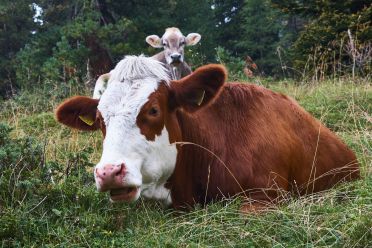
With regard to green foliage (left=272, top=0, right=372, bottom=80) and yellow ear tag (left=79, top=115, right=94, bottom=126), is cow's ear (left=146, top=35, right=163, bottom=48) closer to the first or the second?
green foliage (left=272, top=0, right=372, bottom=80)

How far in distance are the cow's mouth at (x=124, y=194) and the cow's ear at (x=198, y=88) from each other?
77 cm

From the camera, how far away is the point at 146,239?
3.22 meters

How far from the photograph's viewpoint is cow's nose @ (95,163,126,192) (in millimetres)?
3244

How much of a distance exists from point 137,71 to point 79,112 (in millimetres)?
665

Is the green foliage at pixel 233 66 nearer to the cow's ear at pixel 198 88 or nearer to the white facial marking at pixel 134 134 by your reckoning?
the cow's ear at pixel 198 88

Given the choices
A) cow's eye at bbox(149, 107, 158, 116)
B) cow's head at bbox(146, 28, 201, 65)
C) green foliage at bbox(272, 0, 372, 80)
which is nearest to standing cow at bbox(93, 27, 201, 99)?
cow's head at bbox(146, 28, 201, 65)

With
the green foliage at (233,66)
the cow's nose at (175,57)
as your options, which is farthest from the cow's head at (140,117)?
the cow's nose at (175,57)

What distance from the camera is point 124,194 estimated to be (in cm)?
340

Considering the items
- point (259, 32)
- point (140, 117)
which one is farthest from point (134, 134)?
point (259, 32)

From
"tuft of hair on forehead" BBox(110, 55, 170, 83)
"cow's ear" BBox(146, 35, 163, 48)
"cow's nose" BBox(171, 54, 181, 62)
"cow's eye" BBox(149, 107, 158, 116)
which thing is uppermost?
"tuft of hair on forehead" BBox(110, 55, 170, 83)

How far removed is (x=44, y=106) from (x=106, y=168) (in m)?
7.43

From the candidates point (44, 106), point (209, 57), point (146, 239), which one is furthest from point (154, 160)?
point (209, 57)

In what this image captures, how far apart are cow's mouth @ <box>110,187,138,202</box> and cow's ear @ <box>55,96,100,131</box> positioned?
2.79 ft

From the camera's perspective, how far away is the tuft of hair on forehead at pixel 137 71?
12.5ft
